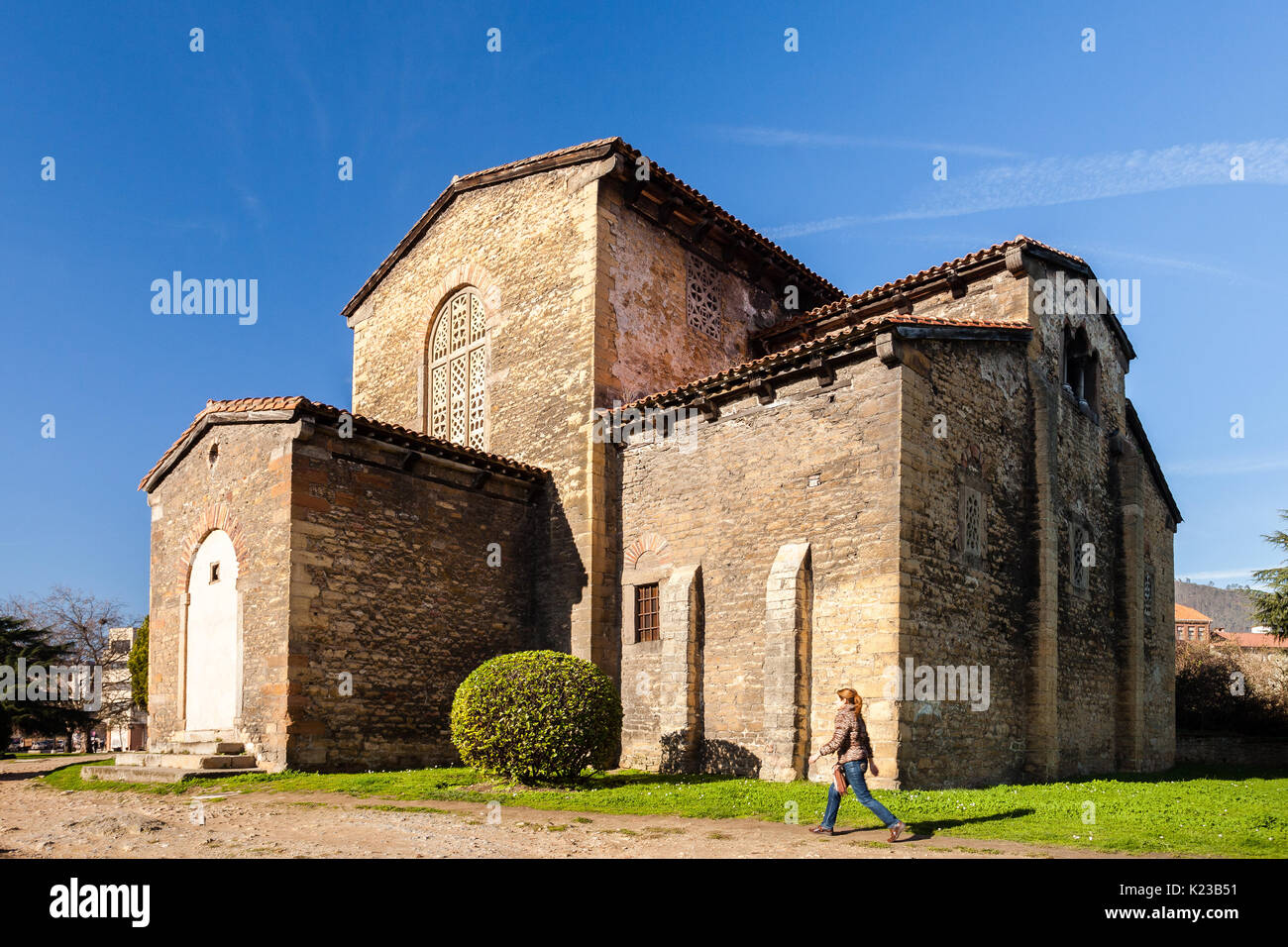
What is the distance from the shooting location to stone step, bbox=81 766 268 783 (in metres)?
13.8

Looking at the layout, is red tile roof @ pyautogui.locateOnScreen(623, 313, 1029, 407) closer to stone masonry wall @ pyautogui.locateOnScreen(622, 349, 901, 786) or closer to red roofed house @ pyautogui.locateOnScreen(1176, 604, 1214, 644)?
stone masonry wall @ pyautogui.locateOnScreen(622, 349, 901, 786)

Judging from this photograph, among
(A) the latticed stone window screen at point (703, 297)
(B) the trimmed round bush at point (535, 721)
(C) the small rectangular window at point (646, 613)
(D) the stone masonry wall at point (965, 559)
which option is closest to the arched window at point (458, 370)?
(A) the latticed stone window screen at point (703, 297)

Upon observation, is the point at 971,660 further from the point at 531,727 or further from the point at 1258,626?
the point at 1258,626

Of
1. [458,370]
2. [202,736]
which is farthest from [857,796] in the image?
[458,370]

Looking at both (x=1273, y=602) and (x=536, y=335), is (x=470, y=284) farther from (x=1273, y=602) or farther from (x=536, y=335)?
(x=1273, y=602)

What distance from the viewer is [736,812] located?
11.0 m

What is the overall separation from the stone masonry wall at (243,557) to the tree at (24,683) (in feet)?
31.5

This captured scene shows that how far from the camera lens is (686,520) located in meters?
16.4

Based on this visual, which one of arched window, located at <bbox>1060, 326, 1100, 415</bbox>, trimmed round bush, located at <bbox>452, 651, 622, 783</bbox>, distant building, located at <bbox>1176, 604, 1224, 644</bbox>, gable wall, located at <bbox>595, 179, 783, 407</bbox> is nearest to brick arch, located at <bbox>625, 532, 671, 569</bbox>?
gable wall, located at <bbox>595, 179, 783, 407</bbox>

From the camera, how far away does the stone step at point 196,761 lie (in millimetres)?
14172

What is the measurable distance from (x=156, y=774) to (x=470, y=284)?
448 inches

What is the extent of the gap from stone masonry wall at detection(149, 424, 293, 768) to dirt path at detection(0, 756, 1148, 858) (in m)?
2.50

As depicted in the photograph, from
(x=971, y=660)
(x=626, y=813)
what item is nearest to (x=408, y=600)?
(x=626, y=813)

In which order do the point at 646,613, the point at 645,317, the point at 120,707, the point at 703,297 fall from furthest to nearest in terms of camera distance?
the point at 120,707 → the point at 703,297 → the point at 645,317 → the point at 646,613
